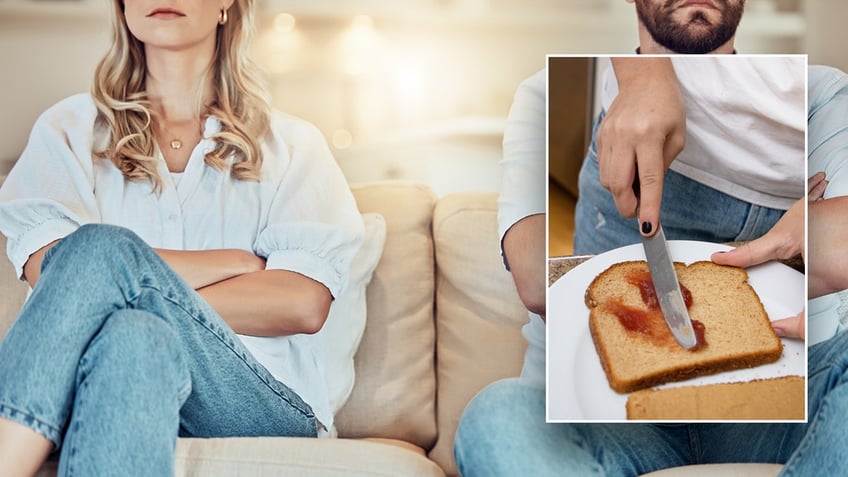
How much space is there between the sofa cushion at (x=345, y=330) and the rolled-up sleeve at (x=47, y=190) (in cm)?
49

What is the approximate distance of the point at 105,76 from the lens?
1822 mm

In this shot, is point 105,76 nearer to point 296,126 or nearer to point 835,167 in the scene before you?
point 296,126

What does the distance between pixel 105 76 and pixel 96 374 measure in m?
0.72

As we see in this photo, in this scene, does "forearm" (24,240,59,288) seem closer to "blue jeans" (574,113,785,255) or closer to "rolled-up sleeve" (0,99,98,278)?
"rolled-up sleeve" (0,99,98,278)

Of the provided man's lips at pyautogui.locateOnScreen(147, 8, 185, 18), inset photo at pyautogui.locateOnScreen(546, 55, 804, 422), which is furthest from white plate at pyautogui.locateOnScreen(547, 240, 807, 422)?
man's lips at pyautogui.locateOnScreen(147, 8, 185, 18)

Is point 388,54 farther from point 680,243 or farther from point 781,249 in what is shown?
point 781,249

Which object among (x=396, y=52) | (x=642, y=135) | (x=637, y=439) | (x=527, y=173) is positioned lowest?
(x=637, y=439)

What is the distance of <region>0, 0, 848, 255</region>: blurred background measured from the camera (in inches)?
74.3

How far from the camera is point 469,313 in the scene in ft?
6.13

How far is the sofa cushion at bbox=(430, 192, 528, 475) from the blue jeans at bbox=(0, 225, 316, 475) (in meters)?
0.53

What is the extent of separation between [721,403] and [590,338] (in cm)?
24

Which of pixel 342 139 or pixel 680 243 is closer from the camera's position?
pixel 680 243

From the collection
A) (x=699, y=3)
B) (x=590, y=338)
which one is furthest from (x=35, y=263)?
(x=699, y=3)

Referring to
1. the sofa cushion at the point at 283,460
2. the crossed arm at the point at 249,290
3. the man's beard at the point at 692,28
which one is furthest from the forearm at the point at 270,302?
the man's beard at the point at 692,28
